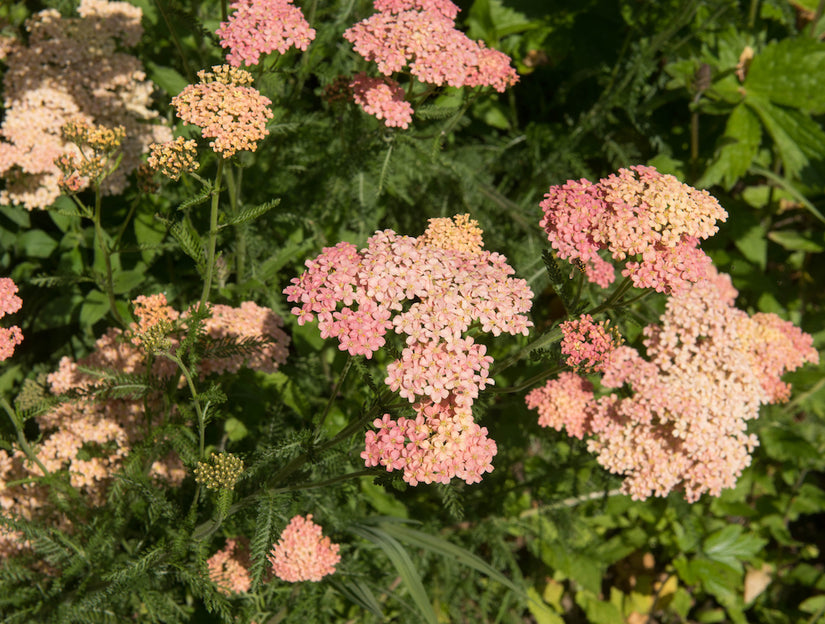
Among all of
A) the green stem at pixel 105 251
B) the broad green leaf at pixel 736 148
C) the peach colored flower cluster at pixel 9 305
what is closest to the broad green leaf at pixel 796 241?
the broad green leaf at pixel 736 148

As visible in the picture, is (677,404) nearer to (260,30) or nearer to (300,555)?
(300,555)

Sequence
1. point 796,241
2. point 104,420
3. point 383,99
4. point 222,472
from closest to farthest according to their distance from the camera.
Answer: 1. point 222,472
2. point 383,99
3. point 104,420
4. point 796,241

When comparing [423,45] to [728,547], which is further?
[728,547]

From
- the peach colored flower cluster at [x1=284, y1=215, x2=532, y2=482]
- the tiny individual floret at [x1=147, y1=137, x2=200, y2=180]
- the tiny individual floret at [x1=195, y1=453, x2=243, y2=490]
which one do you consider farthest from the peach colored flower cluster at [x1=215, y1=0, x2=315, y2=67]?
the tiny individual floret at [x1=195, y1=453, x2=243, y2=490]

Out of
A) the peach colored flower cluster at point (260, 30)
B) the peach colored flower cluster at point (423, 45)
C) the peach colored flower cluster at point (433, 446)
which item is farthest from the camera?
the peach colored flower cluster at point (423, 45)

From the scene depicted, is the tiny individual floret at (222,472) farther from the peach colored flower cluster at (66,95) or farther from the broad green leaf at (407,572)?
the peach colored flower cluster at (66,95)

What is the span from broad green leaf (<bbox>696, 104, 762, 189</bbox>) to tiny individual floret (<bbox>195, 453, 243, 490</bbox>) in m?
3.17

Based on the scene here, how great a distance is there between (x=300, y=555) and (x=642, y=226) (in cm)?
168

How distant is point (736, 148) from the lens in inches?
160

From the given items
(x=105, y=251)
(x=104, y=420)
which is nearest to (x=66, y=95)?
(x=105, y=251)

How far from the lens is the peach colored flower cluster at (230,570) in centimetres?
271

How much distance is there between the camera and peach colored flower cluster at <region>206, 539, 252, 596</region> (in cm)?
271

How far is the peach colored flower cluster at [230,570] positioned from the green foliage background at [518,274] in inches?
4.4

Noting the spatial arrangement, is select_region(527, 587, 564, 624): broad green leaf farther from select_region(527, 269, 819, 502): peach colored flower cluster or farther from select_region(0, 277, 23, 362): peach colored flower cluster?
select_region(0, 277, 23, 362): peach colored flower cluster
